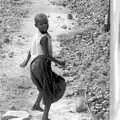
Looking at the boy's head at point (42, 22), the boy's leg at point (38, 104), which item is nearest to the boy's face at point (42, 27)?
the boy's head at point (42, 22)

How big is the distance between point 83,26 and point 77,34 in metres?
0.04

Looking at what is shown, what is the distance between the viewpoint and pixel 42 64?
132 inches

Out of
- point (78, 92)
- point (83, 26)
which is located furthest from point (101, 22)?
point (78, 92)

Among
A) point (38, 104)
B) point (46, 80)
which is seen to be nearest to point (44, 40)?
point (46, 80)

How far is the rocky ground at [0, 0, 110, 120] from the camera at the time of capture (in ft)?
11.2

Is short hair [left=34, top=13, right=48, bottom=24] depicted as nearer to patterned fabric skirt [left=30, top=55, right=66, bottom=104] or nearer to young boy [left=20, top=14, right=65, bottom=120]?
young boy [left=20, top=14, right=65, bottom=120]

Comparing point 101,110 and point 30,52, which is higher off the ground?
point 30,52

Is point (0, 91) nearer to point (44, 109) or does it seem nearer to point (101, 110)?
point (44, 109)

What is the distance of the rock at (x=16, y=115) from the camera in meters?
3.40

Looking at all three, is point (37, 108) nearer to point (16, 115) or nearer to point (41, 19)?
point (16, 115)

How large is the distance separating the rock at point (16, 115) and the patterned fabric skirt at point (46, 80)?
0.09 m

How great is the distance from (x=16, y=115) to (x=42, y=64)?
0.78ft

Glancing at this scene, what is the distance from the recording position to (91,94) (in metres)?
3.41

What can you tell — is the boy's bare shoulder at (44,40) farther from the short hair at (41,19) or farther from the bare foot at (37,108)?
the bare foot at (37,108)
